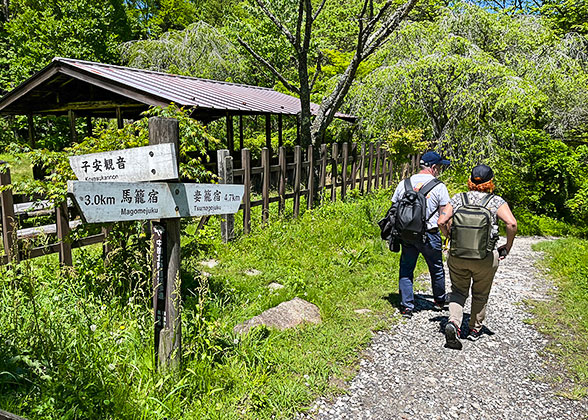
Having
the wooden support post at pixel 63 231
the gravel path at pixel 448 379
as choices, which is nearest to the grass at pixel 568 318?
the gravel path at pixel 448 379

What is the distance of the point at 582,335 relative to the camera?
4.59 metres

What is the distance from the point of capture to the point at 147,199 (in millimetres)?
2705

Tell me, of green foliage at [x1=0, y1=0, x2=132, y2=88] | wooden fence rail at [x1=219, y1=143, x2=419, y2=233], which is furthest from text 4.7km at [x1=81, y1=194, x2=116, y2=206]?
green foliage at [x1=0, y1=0, x2=132, y2=88]

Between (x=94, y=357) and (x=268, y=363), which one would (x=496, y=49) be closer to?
(x=268, y=363)

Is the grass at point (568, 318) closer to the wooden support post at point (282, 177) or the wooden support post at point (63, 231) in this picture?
the wooden support post at point (282, 177)

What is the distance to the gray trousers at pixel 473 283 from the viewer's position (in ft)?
13.7

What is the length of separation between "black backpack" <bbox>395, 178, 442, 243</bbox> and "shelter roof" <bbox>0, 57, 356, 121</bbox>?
5085mm

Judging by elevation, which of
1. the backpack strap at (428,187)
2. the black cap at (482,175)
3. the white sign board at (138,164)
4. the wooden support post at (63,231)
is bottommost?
the wooden support post at (63,231)

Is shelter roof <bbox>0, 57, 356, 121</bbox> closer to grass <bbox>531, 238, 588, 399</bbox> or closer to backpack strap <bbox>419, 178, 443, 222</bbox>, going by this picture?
backpack strap <bbox>419, 178, 443, 222</bbox>

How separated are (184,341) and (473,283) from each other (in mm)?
2920

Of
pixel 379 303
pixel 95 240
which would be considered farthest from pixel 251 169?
pixel 379 303

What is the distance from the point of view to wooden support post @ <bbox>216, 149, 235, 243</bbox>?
265 inches

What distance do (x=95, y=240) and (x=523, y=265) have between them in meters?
7.03

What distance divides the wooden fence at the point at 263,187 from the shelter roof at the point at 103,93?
5.98ft
